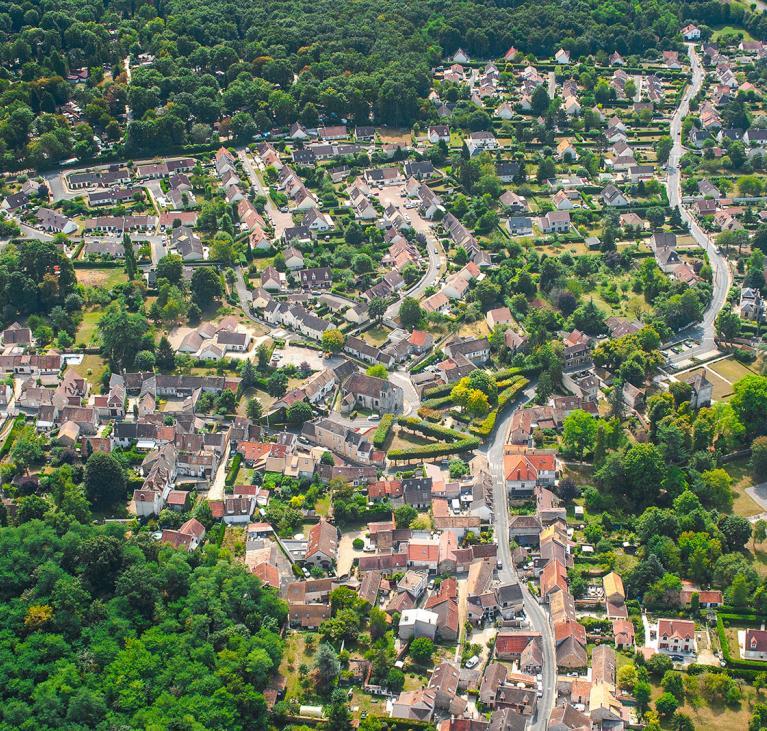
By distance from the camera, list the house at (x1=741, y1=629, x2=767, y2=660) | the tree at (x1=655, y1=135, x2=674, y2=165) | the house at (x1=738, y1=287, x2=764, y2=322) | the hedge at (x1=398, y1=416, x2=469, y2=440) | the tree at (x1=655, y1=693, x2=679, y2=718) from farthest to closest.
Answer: the tree at (x1=655, y1=135, x2=674, y2=165), the house at (x1=738, y1=287, x2=764, y2=322), the hedge at (x1=398, y1=416, x2=469, y2=440), the house at (x1=741, y1=629, x2=767, y2=660), the tree at (x1=655, y1=693, x2=679, y2=718)

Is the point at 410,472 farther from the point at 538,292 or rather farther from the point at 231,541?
the point at 538,292

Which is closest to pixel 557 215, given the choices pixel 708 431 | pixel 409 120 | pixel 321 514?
pixel 409 120

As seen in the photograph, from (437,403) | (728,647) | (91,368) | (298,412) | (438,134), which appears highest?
(438,134)

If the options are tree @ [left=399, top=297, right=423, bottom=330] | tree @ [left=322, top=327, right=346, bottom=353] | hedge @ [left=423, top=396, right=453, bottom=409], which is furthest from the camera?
tree @ [left=399, top=297, right=423, bottom=330]

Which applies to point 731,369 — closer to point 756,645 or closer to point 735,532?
point 735,532

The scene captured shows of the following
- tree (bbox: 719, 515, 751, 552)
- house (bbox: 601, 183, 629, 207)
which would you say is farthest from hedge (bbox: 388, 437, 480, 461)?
house (bbox: 601, 183, 629, 207)

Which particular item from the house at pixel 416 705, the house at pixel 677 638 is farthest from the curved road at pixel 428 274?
the house at pixel 416 705

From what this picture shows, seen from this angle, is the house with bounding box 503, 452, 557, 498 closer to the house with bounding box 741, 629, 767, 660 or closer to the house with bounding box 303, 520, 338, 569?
the house with bounding box 303, 520, 338, 569

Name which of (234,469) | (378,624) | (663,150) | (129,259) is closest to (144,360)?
(129,259)
